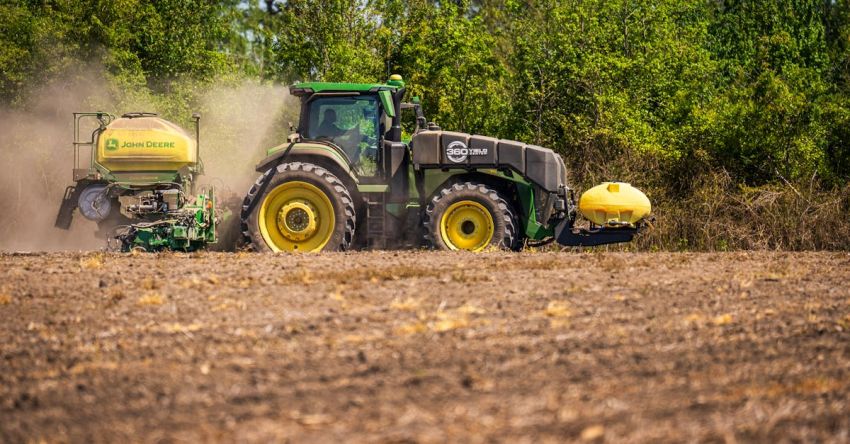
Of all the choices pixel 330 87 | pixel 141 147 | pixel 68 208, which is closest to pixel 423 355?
pixel 330 87

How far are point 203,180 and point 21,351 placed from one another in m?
10.1

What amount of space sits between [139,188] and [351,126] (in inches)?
117

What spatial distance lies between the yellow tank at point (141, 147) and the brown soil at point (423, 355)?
327 centimetres

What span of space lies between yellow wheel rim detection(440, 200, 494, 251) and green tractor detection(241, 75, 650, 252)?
13 mm

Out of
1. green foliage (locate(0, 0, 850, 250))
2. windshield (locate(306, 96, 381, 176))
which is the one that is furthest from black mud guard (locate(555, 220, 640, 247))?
green foliage (locate(0, 0, 850, 250))

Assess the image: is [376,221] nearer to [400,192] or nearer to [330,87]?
[400,192]

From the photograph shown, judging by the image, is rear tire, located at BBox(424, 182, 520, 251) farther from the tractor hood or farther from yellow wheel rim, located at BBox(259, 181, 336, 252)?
yellow wheel rim, located at BBox(259, 181, 336, 252)

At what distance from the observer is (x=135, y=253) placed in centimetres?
1423

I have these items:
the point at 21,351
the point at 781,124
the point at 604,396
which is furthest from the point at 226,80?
the point at 604,396

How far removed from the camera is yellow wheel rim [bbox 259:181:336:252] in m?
14.6

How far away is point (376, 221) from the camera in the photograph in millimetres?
14742

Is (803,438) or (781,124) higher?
(781,124)

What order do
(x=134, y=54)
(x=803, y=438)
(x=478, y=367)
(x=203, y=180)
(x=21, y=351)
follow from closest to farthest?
(x=803, y=438)
(x=478, y=367)
(x=21, y=351)
(x=203, y=180)
(x=134, y=54)

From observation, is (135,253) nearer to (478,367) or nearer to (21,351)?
(21,351)
